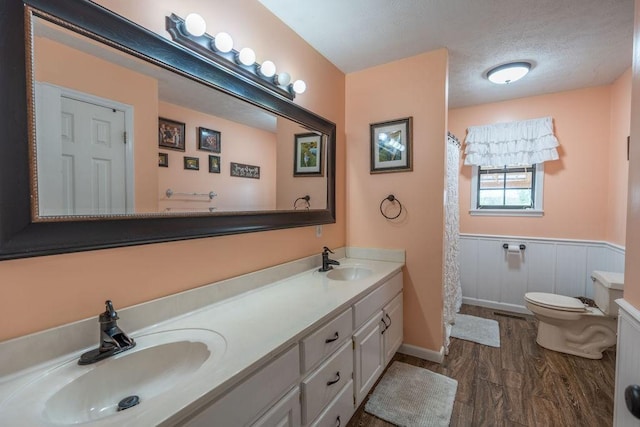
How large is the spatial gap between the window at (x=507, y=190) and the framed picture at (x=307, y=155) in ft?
7.46

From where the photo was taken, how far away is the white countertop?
67 centimetres

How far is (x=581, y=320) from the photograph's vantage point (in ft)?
7.56

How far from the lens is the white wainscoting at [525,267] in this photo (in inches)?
112

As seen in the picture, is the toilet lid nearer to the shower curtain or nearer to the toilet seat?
the toilet seat

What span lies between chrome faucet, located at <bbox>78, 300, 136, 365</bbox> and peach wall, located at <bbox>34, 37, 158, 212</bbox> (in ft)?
1.29

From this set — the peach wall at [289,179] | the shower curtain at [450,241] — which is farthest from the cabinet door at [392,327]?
the peach wall at [289,179]

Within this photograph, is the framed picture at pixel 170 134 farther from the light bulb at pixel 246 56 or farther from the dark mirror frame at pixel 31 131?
the light bulb at pixel 246 56

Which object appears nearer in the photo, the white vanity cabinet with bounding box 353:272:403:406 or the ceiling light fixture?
the white vanity cabinet with bounding box 353:272:403:406

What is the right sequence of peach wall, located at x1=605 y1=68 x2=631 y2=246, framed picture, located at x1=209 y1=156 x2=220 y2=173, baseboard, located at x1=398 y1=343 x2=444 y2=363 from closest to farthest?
framed picture, located at x1=209 y1=156 x2=220 y2=173
baseboard, located at x1=398 y1=343 x2=444 y2=363
peach wall, located at x1=605 y1=68 x2=631 y2=246

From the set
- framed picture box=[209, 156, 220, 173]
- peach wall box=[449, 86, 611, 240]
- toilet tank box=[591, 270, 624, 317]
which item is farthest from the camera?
peach wall box=[449, 86, 611, 240]

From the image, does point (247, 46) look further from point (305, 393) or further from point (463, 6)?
point (305, 393)

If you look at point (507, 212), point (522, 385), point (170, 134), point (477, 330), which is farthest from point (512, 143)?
point (170, 134)

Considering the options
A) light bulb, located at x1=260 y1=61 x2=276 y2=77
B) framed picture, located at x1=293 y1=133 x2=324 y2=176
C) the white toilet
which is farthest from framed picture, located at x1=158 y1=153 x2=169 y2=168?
the white toilet

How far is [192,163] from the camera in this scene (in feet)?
4.30
